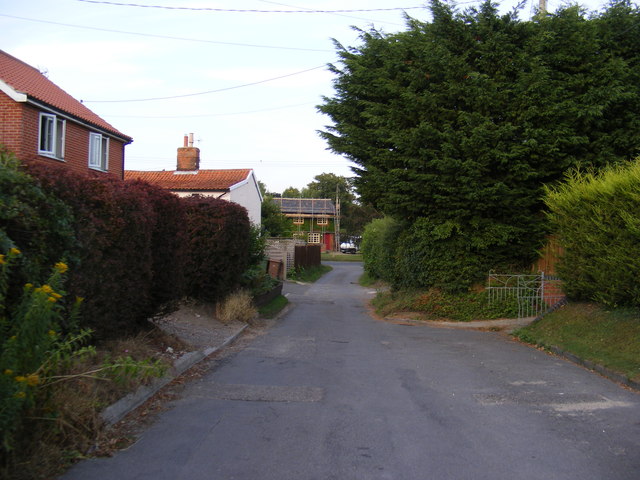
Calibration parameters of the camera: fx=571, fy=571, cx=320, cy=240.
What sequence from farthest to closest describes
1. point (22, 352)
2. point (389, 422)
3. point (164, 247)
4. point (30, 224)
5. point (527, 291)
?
point (527, 291) → point (164, 247) → point (389, 422) → point (30, 224) → point (22, 352)

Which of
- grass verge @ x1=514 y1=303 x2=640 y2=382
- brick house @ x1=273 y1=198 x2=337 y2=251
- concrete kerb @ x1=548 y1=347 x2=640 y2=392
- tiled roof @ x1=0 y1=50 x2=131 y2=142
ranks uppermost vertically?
tiled roof @ x1=0 y1=50 x2=131 y2=142

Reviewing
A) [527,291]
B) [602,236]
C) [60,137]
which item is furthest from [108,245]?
[60,137]

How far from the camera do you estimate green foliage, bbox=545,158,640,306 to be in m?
10.3

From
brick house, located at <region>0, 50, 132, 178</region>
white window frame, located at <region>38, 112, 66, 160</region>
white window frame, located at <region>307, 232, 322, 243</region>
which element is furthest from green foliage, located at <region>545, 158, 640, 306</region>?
white window frame, located at <region>307, 232, 322, 243</region>

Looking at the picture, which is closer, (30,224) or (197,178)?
(30,224)

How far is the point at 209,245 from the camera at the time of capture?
43.4 feet

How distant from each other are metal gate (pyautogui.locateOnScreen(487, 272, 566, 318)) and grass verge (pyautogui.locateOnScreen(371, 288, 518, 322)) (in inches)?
7.6

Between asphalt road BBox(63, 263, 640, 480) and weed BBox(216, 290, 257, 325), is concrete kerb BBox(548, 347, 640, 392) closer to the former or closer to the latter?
asphalt road BBox(63, 263, 640, 480)

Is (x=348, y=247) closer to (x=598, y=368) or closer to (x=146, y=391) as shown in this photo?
(x=598, y=368)

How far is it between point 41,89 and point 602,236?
19256 millimetres

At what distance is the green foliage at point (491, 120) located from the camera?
1461 cm

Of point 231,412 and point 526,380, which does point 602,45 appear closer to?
point 526,380

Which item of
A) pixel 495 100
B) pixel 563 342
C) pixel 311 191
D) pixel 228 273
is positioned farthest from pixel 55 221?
pixel 311 191

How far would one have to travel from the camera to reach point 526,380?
8.46 m
